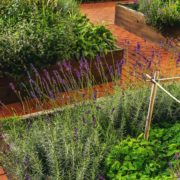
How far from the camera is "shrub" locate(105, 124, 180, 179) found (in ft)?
9.59

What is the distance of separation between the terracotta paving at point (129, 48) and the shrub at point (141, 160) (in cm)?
88

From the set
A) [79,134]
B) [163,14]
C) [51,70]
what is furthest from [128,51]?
[79,134]

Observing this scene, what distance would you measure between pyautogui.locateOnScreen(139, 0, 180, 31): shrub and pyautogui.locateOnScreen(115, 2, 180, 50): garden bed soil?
0.41ft

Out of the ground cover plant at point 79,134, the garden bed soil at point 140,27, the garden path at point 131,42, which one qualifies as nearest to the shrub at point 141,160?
the ground cover plant at point 79,134

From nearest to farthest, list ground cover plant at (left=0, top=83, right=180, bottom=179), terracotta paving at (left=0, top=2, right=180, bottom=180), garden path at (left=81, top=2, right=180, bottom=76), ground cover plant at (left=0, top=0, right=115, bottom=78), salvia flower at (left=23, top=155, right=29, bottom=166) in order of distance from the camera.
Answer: salvia flower at (left=23, top=155, right=29, bottom=166) < ground cover plant at (left=0, top=83, right=180, bottom=179) < ground cover plant at (left=0, top=0, right=115, bottom=78) < terracotta paving at (left=0, top=2, right=180, bottom=180) < garden path at (left=81, top=2, right=180, bottom=76)

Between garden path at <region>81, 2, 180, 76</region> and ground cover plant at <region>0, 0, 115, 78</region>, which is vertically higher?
ground cover plant at <region>0, 0, 115, 78</region>

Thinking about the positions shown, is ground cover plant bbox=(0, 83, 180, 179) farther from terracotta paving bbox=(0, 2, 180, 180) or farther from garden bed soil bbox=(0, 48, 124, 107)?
garden bed soil bbox=(0, 48, 124, 107)

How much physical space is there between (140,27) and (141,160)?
465 cm

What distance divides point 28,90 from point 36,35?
0.62m

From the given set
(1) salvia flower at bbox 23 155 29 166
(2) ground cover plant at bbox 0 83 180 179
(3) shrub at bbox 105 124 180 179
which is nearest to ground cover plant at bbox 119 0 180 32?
(2) ground cover plant at bbox 0 83 180 179

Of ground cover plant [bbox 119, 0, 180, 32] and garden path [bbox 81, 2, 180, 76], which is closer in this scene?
garden path [bbox 81, 2, 180, 76]

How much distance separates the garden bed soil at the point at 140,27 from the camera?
6.80 meters

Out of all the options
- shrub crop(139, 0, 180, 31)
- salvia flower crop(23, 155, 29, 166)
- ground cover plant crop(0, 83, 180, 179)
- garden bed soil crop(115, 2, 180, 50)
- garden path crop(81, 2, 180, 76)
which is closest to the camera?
salvia flower crop(23, 155, 29, 166)

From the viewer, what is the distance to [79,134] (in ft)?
10.5
